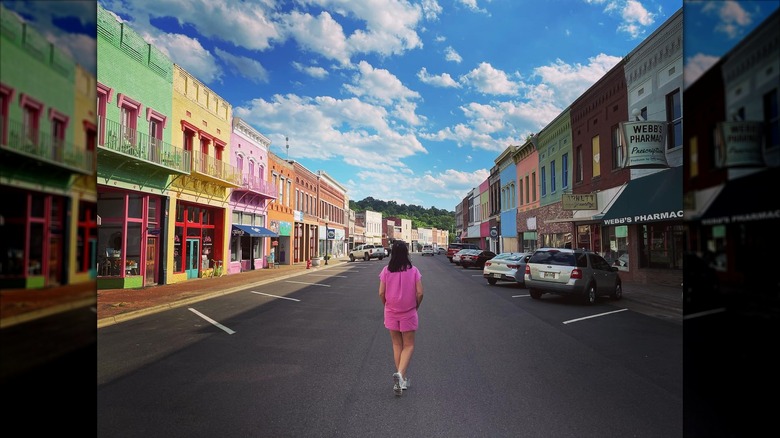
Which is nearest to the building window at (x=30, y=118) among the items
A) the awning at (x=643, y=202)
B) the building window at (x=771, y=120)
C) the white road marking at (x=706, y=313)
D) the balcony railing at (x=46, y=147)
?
the balcony railing at (x=46, y=147)

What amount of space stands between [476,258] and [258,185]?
15876 mm

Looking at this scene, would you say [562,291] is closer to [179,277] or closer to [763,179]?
[763,179]

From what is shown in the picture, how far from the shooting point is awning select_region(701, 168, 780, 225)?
0.79m

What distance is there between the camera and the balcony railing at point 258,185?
80.1 ft

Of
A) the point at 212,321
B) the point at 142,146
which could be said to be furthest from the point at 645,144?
the point at 142,146

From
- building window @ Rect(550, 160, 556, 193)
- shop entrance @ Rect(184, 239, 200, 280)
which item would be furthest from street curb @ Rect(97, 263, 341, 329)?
building window @ Rect(550, 160, 556, 193)

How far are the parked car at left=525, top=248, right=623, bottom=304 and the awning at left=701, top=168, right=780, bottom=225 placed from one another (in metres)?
11.6

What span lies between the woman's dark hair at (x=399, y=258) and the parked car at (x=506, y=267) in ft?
43.7

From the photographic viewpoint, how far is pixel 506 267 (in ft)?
58.0

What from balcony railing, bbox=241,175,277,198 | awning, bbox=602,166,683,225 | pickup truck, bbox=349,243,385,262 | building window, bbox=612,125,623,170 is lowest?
pickup truck, bbox=349,243,385,262

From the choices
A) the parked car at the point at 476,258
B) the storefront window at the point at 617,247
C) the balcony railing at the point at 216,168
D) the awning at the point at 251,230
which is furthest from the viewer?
the parked car at the point at 476,258

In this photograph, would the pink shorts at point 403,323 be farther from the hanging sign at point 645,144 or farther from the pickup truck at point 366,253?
the pickup truck at point 366,253

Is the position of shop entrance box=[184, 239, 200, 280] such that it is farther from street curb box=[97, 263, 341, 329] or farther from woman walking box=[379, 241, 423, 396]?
woman walking box=[379, 241, 423, 396]

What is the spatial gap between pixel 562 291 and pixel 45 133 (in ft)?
41.0
